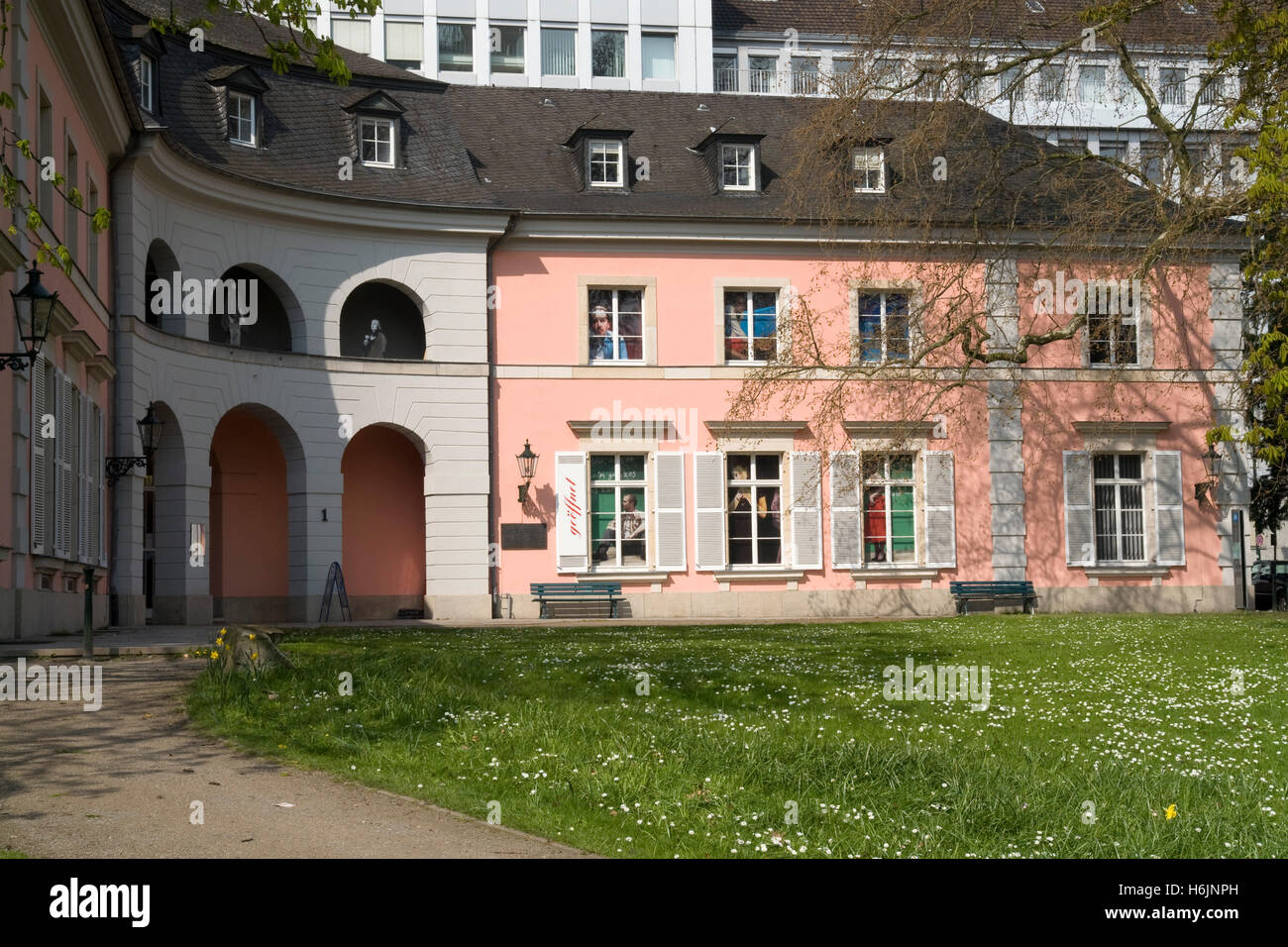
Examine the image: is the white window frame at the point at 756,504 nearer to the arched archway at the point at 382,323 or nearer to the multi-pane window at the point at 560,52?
the arched archway at the point at 382,323

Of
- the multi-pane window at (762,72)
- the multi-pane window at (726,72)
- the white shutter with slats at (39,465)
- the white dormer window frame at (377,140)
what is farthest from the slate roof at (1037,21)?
the multi-pane window at (762,72)

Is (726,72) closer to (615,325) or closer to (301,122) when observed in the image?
(615,325)

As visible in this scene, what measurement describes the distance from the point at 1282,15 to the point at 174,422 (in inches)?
764

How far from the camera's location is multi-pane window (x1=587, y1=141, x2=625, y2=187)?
106ft

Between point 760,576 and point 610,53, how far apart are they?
2369 centimetres

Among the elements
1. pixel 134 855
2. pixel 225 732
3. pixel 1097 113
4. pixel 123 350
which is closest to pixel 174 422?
pixel 123 350

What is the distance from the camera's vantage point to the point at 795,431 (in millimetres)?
31578

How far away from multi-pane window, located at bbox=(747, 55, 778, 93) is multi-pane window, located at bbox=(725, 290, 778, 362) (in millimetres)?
21441

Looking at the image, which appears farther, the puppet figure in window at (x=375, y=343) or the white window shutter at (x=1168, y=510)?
the white window shutter at (x=1168, y=510)

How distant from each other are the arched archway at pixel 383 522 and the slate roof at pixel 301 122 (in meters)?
5.02

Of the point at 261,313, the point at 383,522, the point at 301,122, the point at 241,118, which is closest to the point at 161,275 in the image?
the point at 261,313

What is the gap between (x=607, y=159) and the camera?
3238cm

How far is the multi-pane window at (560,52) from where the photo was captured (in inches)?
1900
